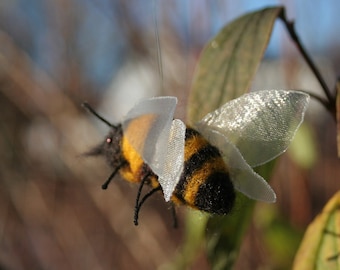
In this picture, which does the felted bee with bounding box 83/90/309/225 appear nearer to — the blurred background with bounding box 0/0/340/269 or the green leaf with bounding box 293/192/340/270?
the green leaf with bounding box 293/192/340/270

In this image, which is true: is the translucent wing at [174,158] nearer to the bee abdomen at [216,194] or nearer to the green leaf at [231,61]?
the bee abdomen at [216,194]

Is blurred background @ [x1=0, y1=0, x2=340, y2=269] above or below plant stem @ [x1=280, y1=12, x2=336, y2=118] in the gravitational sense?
below

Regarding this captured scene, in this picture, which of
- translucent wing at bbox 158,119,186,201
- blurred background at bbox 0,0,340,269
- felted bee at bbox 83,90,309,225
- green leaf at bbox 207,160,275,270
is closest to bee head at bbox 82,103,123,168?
felted bee at bbox 83,90,309,225

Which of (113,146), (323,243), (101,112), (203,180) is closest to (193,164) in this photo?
(203,180)

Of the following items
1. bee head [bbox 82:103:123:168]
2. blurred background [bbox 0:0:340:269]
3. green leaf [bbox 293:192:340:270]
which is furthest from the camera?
Result: blurred background [bbox 0:0:340:269]

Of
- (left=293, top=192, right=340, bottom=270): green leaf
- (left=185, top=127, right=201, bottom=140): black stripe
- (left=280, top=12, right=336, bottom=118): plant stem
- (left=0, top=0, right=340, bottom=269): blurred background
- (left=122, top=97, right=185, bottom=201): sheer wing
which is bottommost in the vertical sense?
(left=0, top=0, right=340, bottom=269): blurred background

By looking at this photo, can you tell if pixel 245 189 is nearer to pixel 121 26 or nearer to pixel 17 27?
pixel 121 26

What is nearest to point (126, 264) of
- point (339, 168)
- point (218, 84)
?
point (339, 168)
